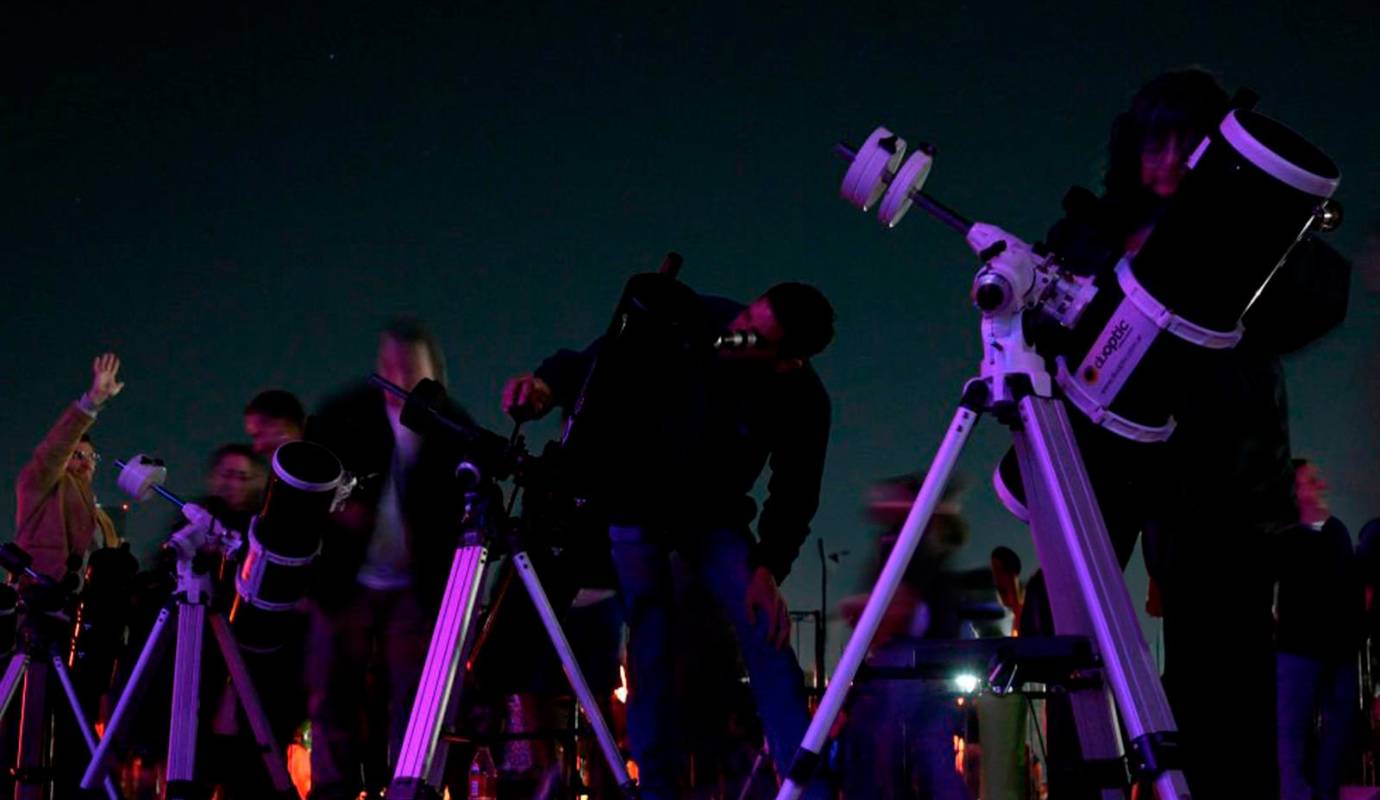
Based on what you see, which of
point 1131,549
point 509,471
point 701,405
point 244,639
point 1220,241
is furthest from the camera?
point 244,639

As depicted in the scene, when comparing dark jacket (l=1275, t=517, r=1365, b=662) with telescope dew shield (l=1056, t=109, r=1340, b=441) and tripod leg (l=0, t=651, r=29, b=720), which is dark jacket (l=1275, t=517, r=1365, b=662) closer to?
telescope dew shield (l=1056, t=109, r=1340, b=441)

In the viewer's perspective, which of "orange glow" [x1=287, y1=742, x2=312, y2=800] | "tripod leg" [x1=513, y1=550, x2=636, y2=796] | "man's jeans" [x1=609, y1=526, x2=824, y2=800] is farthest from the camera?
"orange glow" [x1=287, y1=742, x2=312, y2=800]

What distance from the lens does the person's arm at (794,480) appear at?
13.1 ft

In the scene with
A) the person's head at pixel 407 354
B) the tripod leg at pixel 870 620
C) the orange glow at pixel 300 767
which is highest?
the person's head at pixel 407 354

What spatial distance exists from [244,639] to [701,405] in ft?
→ 5.84

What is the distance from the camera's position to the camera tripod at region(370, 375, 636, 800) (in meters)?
3.04

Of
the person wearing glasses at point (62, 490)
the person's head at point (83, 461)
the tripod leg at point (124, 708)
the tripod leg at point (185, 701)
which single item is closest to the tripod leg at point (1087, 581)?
the tripod leg at point (185, 701)

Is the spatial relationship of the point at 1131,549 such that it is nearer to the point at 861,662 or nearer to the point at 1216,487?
the point at 1216,487

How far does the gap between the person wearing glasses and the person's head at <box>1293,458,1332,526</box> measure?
5.29 meters

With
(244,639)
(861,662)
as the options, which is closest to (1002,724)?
(244,639)

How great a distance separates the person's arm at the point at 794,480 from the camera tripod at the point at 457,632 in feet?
2.55

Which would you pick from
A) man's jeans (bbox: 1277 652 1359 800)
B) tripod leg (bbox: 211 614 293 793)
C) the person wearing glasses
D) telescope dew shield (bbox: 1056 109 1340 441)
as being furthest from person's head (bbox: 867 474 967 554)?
the person wearing glasses

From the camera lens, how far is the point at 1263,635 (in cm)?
263

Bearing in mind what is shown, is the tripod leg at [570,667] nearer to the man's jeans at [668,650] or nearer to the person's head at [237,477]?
the man's jeans at [668,650]
